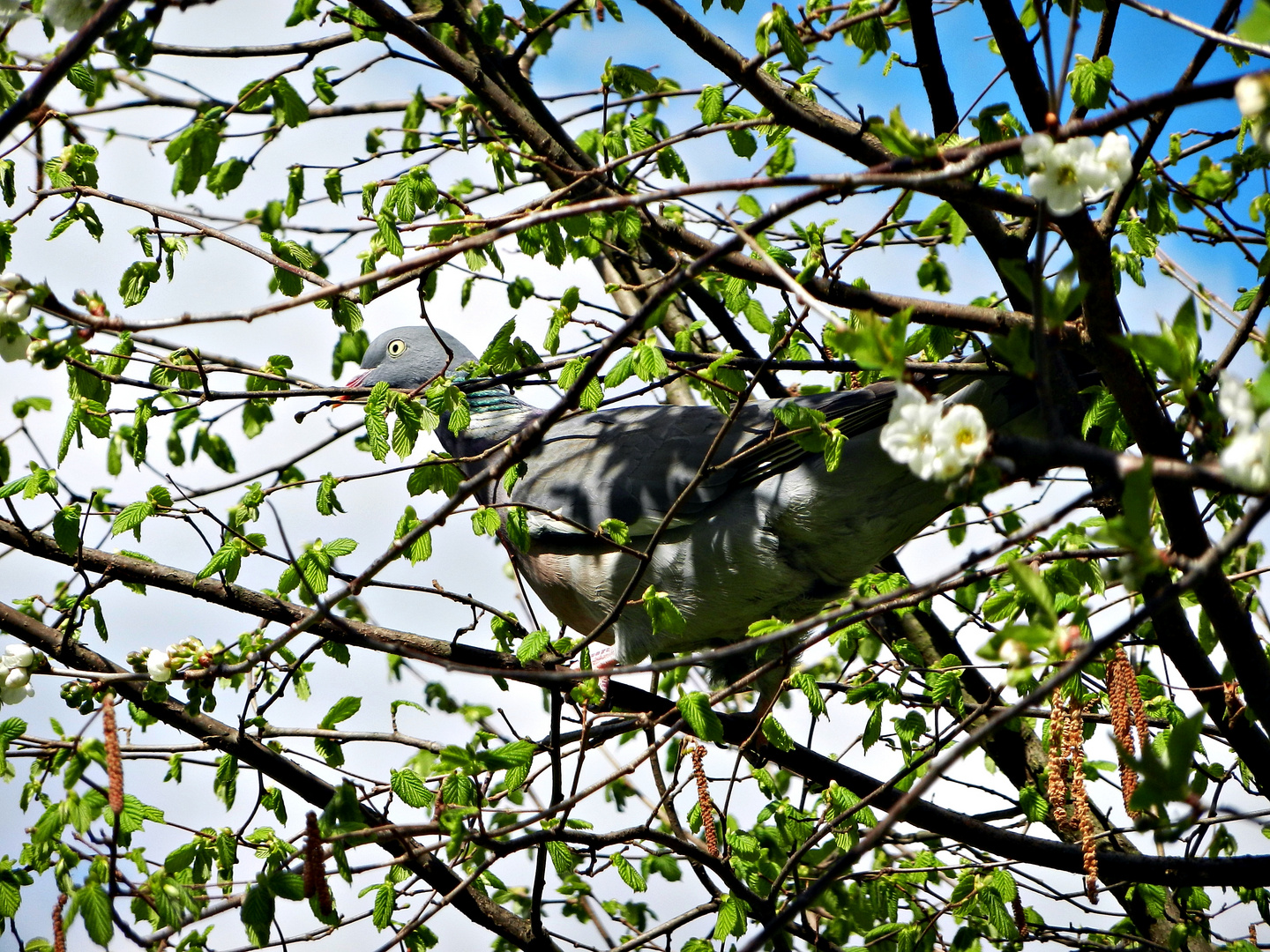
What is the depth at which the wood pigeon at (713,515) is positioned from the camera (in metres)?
3.75

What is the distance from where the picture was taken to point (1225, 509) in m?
3.66

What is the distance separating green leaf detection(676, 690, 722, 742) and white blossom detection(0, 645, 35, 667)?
153cm

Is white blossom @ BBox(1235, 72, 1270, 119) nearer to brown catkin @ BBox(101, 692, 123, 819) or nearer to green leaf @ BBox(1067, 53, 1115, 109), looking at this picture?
green leaf @ BBox(1067, 53, 1115, 109)

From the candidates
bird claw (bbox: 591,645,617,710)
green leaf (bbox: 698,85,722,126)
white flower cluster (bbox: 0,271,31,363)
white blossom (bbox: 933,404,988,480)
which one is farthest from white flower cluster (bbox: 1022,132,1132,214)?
bird claw (bbox: 591,645,617,710)

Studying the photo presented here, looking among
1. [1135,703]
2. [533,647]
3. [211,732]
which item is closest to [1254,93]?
[1135,703]

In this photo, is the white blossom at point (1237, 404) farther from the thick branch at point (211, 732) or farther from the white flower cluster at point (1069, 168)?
the thick branch at point (211, 732)

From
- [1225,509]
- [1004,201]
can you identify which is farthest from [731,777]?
[1004,201]

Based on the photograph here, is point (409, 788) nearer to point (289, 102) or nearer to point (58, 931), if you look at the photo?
point (58, 931)

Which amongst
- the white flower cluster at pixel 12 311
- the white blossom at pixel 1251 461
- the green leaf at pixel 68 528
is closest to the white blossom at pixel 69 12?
the white flower cluster at pixel 12 311

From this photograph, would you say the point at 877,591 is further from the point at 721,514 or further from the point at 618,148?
the point at 618,148

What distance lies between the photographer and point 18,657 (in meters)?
2.67

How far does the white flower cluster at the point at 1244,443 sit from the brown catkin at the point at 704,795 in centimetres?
172

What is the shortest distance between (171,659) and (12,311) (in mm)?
862

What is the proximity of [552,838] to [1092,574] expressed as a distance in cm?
160
